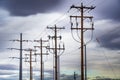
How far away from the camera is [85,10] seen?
A: 3828 cm

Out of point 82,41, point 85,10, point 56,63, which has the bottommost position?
point 56,63

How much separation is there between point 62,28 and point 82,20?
1532cm

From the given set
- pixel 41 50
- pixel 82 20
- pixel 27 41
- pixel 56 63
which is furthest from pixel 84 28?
pixel 27 41

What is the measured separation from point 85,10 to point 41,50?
27707mm

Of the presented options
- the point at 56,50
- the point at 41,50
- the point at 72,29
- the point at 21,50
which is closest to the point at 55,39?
the point at 56,50

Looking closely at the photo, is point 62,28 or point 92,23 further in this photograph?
point 62,28

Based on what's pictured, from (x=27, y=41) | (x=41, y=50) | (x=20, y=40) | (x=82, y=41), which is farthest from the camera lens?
(x=20, y=40)

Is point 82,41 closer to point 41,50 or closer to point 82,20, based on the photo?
point 82,20

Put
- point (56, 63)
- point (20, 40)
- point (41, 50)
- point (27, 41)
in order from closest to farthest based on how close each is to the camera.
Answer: point (56, 63) → point (41, 50) → point (27, 41) → point (20, 40)

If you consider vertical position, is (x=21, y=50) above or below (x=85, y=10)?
below

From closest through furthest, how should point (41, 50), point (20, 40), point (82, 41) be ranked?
point (82, 41) < point (41, 50) < point (20, 40)

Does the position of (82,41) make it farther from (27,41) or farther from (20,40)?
(20,40)

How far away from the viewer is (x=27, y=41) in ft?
239

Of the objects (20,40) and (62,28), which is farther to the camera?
(20,40)
